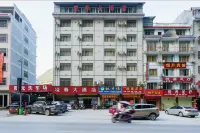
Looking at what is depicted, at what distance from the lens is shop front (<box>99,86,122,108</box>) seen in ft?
173

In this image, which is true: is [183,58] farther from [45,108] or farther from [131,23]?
[45,108]

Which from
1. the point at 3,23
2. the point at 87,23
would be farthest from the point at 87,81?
the point at 3,23

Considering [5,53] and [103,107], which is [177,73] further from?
[5,53]

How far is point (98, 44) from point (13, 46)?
53.0ft

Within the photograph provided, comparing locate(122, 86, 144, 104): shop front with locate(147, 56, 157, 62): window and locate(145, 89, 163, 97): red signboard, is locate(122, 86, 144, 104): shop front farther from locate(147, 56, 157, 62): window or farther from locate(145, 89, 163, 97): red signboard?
locate(147, 56, 157, 62): window

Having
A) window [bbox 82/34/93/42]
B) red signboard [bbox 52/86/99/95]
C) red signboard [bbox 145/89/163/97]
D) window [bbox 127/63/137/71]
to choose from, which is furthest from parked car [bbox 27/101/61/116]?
window [bbox 127/63/137/71]

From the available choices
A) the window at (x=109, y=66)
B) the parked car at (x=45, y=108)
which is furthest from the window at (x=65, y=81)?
the parked car at (x=45, y=108)

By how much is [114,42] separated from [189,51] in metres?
12.6

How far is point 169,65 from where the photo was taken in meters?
53.3

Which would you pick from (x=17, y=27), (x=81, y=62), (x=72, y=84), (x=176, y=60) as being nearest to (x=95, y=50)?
(x=81, y=62)

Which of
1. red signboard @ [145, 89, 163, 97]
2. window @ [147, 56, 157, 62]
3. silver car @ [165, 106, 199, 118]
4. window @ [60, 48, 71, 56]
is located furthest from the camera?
window @ [60, 48, 71, 56]

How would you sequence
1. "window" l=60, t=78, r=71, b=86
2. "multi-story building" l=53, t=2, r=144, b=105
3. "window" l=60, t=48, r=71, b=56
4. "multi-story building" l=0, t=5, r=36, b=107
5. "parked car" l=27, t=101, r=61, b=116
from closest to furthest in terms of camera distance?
"parked car" l=27, t=101, r=61, b=116
"window" l=60, t=78, r=71, b=86
"multi-story building" l=53, t=2, r=144, b=105
"window" l=60, t=48, r=71, b=56
"multi-story building" l=0, t=5, r=36, b=107

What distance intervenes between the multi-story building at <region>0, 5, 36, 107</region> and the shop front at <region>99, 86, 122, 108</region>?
44.5 feet

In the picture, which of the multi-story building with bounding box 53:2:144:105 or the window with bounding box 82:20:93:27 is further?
the window with bounding box 82:20:93:27
